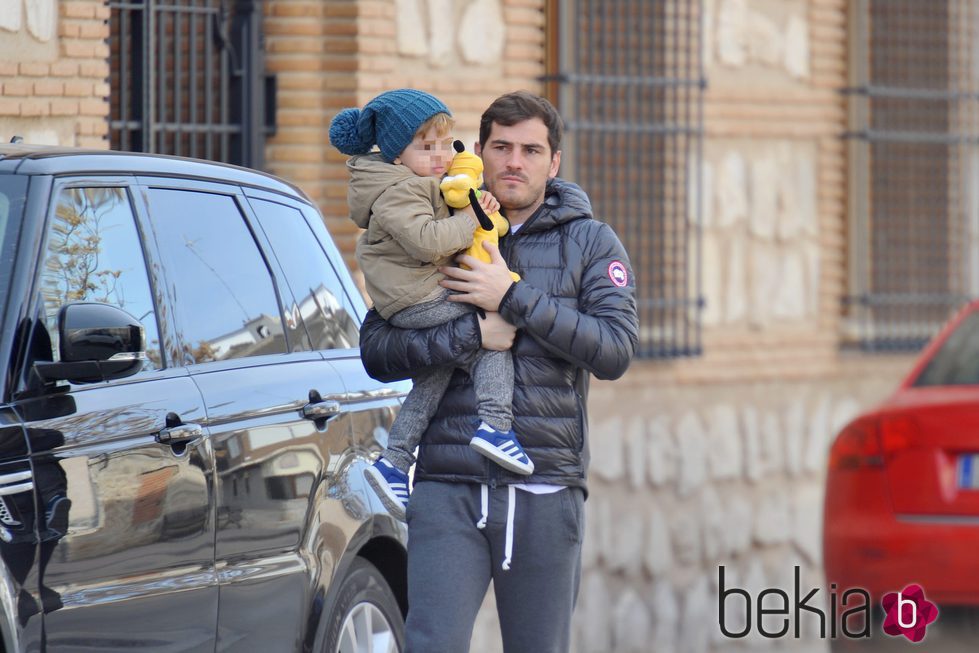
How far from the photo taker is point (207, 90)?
8.87 meters

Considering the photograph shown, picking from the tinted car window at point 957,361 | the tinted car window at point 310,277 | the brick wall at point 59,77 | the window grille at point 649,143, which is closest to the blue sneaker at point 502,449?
the tinted car window at point 310,277

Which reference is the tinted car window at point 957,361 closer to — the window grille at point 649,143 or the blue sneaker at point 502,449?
the blue sneaker at point 502,449

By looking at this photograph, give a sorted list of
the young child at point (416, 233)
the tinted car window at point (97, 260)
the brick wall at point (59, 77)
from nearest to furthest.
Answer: the tinted car window at point (97, 260), the young child at point (416, 233), the brick wall at point (59, 77)

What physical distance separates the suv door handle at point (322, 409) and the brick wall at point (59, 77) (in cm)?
266

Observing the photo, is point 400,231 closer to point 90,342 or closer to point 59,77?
point 90,342

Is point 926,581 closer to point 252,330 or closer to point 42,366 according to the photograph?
point 252,330

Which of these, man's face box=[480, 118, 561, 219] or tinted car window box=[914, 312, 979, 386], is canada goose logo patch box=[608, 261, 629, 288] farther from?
tinted car window box=[914, 312, 979, 386]

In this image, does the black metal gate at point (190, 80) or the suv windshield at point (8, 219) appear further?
the black metal gate at point (190, 80)

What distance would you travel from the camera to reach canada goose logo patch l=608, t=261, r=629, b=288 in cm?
457

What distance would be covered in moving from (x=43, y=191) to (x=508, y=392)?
3.95 ft

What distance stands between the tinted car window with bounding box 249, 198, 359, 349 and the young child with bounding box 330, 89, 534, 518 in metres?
0.89

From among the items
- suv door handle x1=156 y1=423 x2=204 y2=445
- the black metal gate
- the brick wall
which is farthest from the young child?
the black metal gate

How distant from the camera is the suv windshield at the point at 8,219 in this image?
4.14 meters

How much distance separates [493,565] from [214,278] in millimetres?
1127
